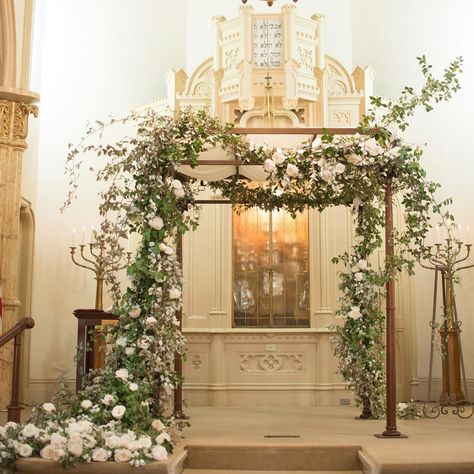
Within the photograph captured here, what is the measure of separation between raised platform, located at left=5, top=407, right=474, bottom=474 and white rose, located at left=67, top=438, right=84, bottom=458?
127 millimetres

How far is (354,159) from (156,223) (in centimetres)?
183

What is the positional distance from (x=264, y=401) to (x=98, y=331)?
3.34 m

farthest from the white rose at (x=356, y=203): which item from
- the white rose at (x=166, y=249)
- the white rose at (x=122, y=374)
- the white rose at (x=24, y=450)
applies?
the white rose at (x=24, y=450)

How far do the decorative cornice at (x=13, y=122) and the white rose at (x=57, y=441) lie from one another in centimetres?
388

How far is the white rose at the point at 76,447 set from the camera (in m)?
5.21

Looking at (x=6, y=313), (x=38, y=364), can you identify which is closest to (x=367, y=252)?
(x=6, y=313)

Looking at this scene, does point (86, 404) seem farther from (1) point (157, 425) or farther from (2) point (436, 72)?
(2) point (436, 72)

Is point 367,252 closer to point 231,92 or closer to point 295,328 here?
point 295,328

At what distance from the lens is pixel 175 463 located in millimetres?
5371

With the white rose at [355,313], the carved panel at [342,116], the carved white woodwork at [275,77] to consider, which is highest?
the carved white woodwork at [275,77]

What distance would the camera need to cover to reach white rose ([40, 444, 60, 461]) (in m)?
5.25

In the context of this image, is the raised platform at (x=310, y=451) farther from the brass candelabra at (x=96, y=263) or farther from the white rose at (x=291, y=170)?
the brass candelabra at (x=96, y=263)

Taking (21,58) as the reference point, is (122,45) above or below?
above

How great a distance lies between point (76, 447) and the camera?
5.22 m
